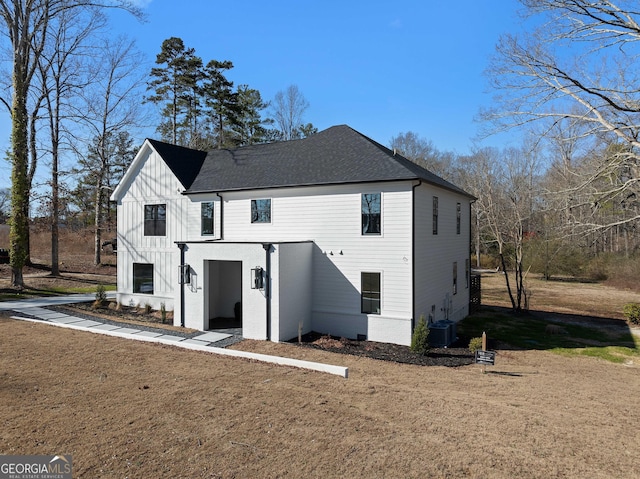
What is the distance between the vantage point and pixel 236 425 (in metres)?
6.49

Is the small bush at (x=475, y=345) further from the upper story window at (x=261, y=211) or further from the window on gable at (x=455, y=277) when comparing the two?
the upper story window at (x=261, y=211)

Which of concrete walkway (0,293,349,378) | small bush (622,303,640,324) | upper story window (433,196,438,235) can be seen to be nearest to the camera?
concrete walkway (0,293,349,378)

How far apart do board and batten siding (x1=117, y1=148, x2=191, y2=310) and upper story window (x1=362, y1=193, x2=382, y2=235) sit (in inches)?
331

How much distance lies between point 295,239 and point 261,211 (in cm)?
206

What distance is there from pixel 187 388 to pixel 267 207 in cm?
920

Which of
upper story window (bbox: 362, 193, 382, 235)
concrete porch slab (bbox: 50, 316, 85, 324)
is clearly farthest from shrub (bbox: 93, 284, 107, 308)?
upper story window (bbox: 362, 193, 382, 235)

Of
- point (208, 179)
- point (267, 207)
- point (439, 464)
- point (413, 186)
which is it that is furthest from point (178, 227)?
point (439, 464)

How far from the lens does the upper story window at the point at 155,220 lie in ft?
60.2

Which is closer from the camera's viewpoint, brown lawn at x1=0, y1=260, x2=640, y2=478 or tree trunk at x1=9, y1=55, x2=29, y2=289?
brown lawn at x1=0, y1=260, x2=640, y2=478

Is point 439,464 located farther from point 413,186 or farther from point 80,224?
point 80,224

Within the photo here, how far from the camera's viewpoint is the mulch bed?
12.1 meters

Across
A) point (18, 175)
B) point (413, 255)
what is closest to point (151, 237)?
point (18, 175)

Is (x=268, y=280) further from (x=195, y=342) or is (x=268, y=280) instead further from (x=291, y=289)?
(x=195, y=342)

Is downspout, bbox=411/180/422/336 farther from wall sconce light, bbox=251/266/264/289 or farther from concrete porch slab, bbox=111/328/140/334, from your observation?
concrete porch slab, bbox=111/328/140/334
